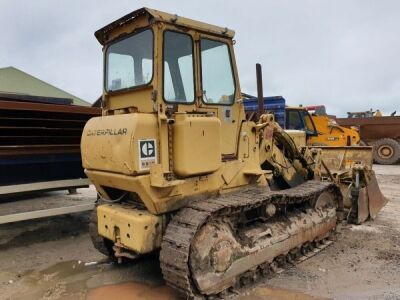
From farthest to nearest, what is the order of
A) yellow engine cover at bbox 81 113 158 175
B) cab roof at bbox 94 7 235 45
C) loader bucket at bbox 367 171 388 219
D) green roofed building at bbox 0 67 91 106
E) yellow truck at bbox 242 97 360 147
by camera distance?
green roofed building at bbox 0 67 91 106 → yellow truck at bbox 242 97 360 147 → loader bucket at bbox 367 171 388 219 → cab roof at bbox 94 7 235 45 → yellow engine cover at bbox 81 113 158 175

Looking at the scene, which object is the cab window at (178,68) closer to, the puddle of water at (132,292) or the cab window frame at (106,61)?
the cab window frame at (106,61)

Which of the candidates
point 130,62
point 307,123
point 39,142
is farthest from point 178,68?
point 307,123

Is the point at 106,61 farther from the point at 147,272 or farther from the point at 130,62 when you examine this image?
the point at 147,272

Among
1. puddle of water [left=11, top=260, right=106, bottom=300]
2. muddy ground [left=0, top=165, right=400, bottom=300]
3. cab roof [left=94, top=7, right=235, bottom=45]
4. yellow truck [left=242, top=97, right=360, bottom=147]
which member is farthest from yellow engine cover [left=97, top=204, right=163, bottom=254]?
yellow truck [left=242, top=97, right=360, bottom=147]

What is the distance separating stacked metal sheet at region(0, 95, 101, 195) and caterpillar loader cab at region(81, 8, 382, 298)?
1408 millimetres

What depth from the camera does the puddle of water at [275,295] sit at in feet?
12.2

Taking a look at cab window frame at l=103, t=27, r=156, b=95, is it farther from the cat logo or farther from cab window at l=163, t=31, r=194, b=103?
the cat logo

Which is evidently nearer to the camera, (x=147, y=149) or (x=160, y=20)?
(x=147, y=149)

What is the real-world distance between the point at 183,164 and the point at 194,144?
8.5 inches

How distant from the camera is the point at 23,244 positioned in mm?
5801

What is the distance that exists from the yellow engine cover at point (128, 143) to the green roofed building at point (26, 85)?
12.9m

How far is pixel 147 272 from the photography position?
4.47m

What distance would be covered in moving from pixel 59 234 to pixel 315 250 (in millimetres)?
4043

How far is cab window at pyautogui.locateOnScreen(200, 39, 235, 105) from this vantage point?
4008 millimetres
